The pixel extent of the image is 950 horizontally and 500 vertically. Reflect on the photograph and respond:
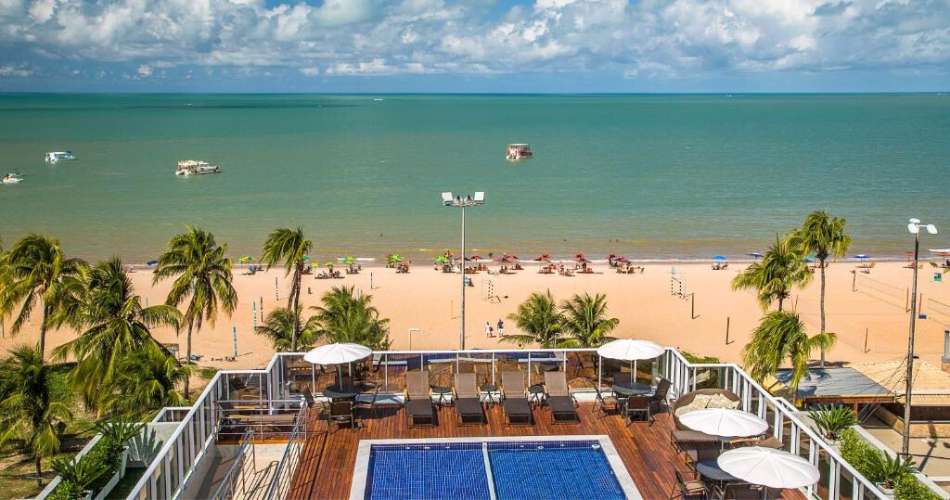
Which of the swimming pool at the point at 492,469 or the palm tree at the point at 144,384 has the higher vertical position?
the palm tree at the point at 144,384

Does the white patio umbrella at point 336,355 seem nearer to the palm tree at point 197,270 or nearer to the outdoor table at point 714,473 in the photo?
the outdoor table at point 714,473

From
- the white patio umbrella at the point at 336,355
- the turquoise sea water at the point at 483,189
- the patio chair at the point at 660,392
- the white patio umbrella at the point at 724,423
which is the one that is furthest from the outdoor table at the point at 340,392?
the turquoise sea water at the point at 483,189

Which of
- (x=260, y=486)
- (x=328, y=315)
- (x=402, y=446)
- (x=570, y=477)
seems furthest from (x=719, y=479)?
(x=328, y=315)

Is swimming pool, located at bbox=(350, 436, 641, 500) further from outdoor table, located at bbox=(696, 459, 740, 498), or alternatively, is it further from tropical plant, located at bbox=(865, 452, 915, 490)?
tropical plant, located at bbox=(865, 452, 915, 490)

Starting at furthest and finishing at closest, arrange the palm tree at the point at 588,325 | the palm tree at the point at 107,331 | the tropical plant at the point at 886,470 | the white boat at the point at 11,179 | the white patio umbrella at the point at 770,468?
the white boat at the point at 11,179
the palm tree at the point at 588,325
the palm tree at the point at 107,331
the tropical plant at the point at 886,470
the white patio umbrella at the point at 770,468

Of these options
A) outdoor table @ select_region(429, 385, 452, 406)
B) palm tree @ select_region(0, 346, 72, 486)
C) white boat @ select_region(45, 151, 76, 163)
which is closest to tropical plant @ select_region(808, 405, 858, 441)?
outdoor table @ select_region(429, 385, 452, 406)
